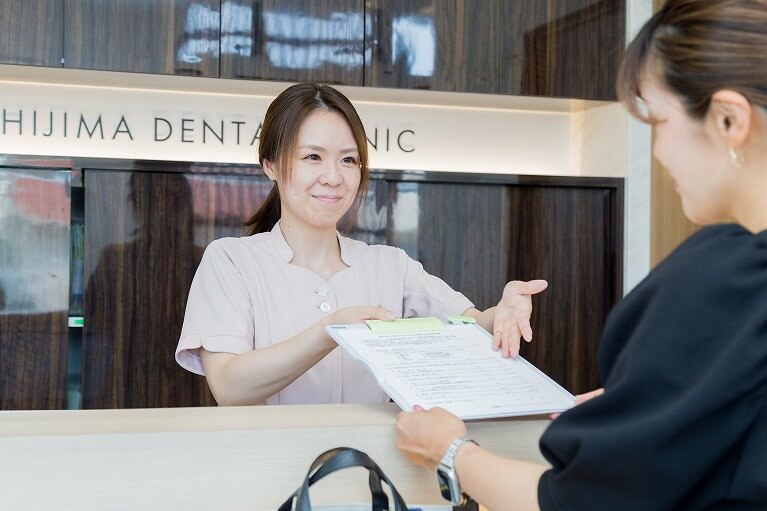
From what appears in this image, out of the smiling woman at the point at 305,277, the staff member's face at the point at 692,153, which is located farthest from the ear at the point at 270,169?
the staff member's face at the point at 692,153

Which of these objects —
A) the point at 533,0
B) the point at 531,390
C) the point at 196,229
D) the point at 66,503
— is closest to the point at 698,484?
the point at 531,390

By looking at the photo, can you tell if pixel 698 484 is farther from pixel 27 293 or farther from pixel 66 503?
pixel 27 293

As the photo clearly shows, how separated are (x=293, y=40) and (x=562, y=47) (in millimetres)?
1221

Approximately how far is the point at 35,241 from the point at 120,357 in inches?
21.8

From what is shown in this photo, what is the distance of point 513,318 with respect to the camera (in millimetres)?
1478

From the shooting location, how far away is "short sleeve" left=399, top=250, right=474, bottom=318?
196 centimetres

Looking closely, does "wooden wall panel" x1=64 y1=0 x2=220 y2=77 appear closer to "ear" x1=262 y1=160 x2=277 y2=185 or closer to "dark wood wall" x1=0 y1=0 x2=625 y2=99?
"dark wood wall" x1=0 y1=0 x2=625 y2=99

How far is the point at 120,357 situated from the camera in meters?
3.17

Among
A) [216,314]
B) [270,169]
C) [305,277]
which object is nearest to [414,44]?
[270,169]

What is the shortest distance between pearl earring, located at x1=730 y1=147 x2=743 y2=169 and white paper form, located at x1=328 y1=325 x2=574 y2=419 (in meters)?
0.48

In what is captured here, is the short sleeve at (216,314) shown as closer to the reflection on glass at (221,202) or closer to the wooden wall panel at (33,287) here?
the reflection on glass at (221,202)

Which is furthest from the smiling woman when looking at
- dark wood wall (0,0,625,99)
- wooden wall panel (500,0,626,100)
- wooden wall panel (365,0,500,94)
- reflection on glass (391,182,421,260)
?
wooden wall panel (500,0,626,100)

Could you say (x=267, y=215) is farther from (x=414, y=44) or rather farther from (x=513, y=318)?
(x=414, y=44)

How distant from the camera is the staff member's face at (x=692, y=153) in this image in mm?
805
